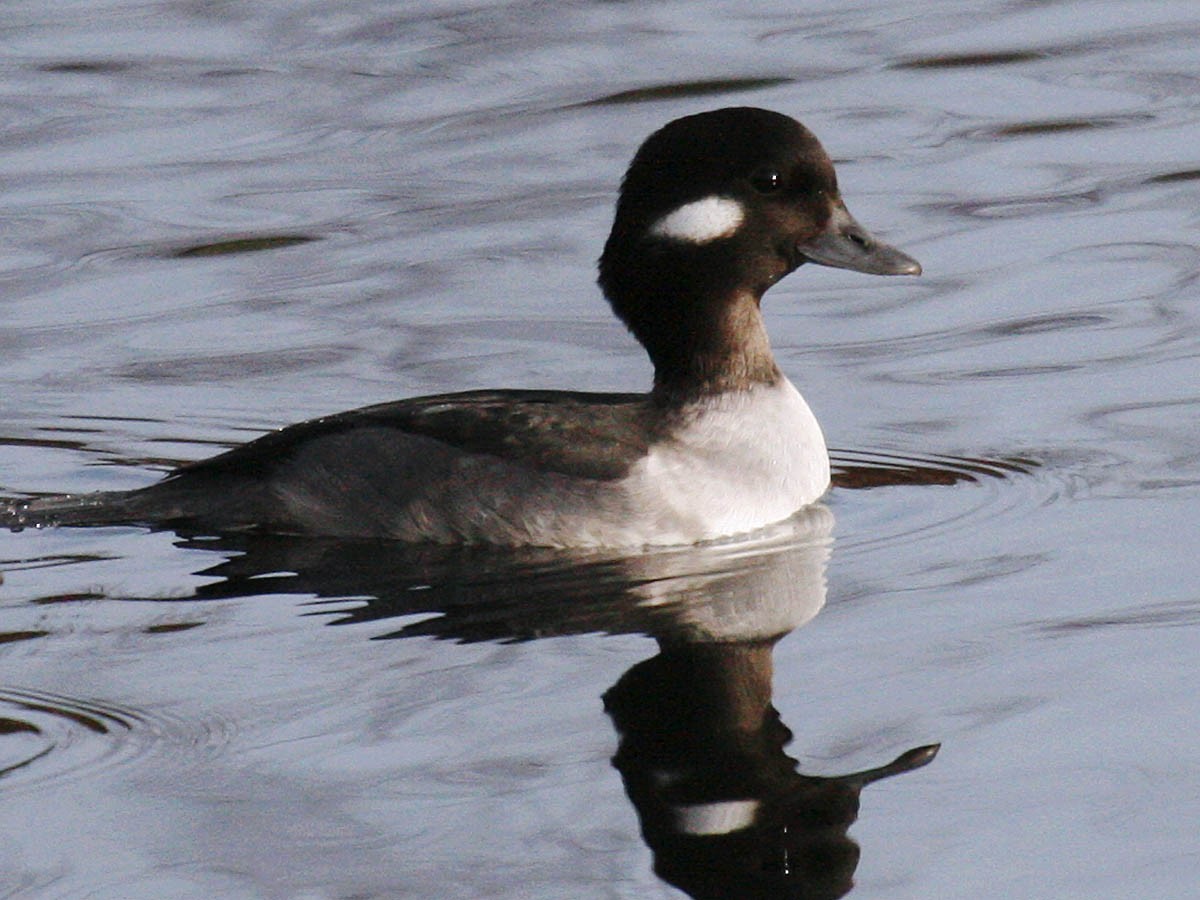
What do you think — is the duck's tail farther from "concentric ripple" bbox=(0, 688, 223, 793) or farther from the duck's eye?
the duck's eye

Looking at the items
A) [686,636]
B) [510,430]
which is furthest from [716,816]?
[510,430]

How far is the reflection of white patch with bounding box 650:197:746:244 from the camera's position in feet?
28.2

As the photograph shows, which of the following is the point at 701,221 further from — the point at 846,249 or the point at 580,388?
the point at 580,388

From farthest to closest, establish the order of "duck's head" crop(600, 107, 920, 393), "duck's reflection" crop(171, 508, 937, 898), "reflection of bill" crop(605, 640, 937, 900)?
"duck's head" crop(600, 107, 920, 393)
"duck's reflection" crop(171, 508, 937, 898)
"reflection of bill" crop(605, 640, 937, 900)

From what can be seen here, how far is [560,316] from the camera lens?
11.0 meters

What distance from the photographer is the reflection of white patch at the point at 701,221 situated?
338 inches

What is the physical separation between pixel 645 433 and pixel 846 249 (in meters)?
1.02

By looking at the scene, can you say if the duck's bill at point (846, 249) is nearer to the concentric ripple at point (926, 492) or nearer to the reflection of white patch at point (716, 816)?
the concentric ripple at point (926, 492)

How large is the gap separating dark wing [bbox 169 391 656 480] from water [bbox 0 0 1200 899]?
344mm

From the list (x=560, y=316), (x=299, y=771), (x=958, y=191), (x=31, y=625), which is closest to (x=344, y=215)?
(x=560, y=316)

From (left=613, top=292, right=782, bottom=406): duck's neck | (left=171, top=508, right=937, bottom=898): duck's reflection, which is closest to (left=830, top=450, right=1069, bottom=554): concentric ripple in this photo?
(left=171, top=508, right=937, bottom=898): duck's reflection

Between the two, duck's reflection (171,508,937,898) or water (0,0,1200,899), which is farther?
water (0,0,1200,899)

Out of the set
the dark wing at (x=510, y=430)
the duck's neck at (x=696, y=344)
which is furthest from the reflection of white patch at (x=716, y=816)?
the duck's neck at (x=696, y=344)

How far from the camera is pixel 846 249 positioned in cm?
888
